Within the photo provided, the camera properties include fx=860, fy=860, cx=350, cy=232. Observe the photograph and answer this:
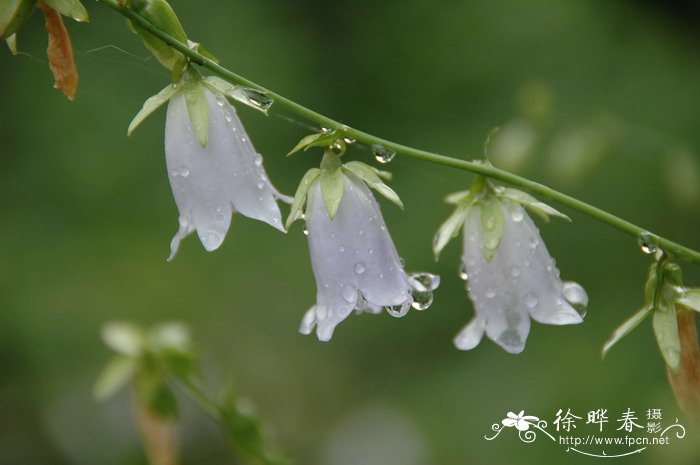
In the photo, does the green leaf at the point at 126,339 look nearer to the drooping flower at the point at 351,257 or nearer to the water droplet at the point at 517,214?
the drooping flower at the point at 351,257

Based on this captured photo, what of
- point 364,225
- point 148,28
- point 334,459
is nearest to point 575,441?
point 334,459

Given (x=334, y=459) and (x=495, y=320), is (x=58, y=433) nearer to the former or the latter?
(x=334, y=459)

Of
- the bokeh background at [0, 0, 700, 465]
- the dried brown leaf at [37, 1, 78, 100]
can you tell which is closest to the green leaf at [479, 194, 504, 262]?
the dried brown leaf at [37, 1, 78, 100]

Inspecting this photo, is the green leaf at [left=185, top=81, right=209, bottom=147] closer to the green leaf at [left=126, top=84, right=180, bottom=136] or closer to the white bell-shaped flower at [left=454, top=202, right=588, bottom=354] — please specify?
the green leaf at [left=126, top=84, right=180, bottom=136]

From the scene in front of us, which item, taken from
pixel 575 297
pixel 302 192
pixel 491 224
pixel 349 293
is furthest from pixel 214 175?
pixel 575 297

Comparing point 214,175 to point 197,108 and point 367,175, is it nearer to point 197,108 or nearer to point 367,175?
point 197,108

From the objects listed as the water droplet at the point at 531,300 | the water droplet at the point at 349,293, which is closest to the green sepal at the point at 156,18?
the water droplet at the point at 349,293

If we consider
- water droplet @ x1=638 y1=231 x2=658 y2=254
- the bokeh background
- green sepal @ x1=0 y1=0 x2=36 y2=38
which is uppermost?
Result: the bokeh background
